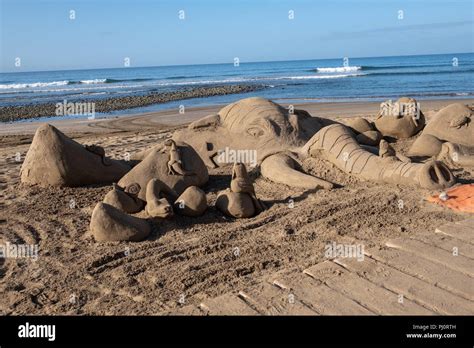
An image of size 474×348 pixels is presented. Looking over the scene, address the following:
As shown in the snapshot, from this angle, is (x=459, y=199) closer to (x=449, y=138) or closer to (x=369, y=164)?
(x=369, y=164)

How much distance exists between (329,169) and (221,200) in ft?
6.54

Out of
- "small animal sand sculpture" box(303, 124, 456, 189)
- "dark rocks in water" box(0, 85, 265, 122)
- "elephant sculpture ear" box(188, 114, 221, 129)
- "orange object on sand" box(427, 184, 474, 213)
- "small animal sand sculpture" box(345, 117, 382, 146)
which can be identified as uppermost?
"dark rocks in water" box(0, 85, 265, 122)

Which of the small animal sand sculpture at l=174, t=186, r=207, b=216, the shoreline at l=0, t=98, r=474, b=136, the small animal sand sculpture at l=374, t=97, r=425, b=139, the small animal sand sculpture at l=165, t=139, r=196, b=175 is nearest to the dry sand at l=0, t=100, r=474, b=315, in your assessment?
the small animal sand sculpture at l=174, t=186, r=207, b=216

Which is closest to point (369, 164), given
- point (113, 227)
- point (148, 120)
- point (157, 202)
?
point (157, 202)

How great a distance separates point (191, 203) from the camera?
542 cm

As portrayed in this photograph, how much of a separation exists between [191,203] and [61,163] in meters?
2.46

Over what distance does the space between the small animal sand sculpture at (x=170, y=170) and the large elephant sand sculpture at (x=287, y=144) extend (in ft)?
3.83

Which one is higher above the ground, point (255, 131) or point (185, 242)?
point (255, 131)

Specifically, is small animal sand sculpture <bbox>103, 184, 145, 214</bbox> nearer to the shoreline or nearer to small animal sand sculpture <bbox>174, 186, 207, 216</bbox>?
small animal sand sculpture <bbox>174, 186, 207, 216</bbox>

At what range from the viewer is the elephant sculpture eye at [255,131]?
24.8 feet

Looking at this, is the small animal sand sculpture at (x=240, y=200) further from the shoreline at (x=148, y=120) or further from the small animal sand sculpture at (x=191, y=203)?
the shoreline at (x=148, y=120)

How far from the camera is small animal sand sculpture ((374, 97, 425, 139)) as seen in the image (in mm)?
8625

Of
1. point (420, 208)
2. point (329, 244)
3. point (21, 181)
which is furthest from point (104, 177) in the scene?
→ point (420, 208)
